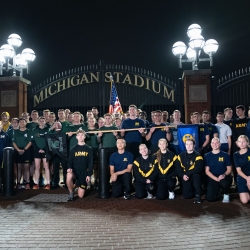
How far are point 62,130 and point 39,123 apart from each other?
27.8 inches

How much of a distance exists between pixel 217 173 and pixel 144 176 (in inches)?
64.3

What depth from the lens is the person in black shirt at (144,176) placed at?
688 cm

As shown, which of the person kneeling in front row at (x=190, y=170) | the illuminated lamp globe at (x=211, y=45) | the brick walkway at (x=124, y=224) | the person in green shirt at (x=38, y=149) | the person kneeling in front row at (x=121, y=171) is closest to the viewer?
the brick walkway at (x=124, y=224)

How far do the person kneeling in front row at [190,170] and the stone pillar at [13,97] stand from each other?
779cm

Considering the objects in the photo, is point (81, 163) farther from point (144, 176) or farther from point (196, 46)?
point (196, 46)

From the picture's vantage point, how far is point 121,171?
23.5 feet

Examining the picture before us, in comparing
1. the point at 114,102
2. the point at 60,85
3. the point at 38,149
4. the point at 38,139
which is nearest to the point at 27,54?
the point at 60,85

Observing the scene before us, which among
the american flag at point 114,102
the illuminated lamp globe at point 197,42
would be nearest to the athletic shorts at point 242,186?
the illuminated lamp globe at point 197,42

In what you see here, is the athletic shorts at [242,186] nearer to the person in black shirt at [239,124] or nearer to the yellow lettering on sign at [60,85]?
the person in black shirt at [239,124]

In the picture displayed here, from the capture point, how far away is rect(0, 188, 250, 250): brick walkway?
13.0 ft

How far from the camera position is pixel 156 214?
5.39 m

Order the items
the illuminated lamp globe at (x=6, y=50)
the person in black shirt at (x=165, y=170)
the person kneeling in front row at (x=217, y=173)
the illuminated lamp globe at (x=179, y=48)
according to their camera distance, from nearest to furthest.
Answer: the person kneeling in front row at (x=217, y=173), the person in black shirt at (x=165, y=170), the illuminated lamp globe at (x=179, y=48), the illuminated lamp globe at (x=6, y=50)

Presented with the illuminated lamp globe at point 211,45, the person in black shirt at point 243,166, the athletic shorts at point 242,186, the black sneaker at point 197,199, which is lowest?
the black sneaker at point 197,199

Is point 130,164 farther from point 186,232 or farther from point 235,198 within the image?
point 186,232
